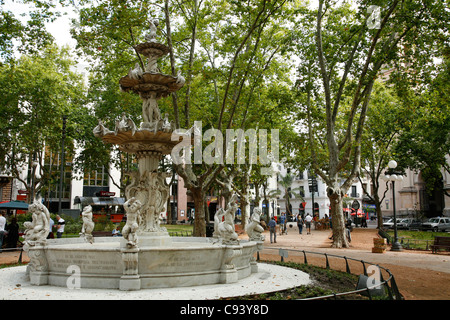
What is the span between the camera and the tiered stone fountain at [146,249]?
7.48m

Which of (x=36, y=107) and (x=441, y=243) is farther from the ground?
(x=36, y=107)

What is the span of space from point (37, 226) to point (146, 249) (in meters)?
2.90

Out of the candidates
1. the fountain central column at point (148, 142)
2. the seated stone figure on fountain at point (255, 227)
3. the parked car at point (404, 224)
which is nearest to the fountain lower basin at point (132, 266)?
the seated stone figure on fountain at point (255, 227)

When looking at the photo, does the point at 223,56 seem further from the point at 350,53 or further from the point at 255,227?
the point at 255,227

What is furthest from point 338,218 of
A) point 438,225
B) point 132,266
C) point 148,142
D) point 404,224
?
point 404,224

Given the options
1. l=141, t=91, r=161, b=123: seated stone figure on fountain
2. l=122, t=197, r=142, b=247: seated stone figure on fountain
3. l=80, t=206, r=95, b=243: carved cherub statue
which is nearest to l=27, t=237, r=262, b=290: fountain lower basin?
l=122, t=197, r=142, b=247: seated stone figure on fountain

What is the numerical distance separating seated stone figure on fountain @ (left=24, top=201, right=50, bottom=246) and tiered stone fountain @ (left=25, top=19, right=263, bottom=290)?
2 centimetres

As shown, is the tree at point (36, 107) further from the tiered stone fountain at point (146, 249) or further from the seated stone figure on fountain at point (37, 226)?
the seated stone figure on fountain at point (37, 226)

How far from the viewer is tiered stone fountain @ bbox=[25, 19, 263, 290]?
7477 millimetres

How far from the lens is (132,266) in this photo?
735 cm

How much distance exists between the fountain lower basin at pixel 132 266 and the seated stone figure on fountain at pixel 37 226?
28cm
